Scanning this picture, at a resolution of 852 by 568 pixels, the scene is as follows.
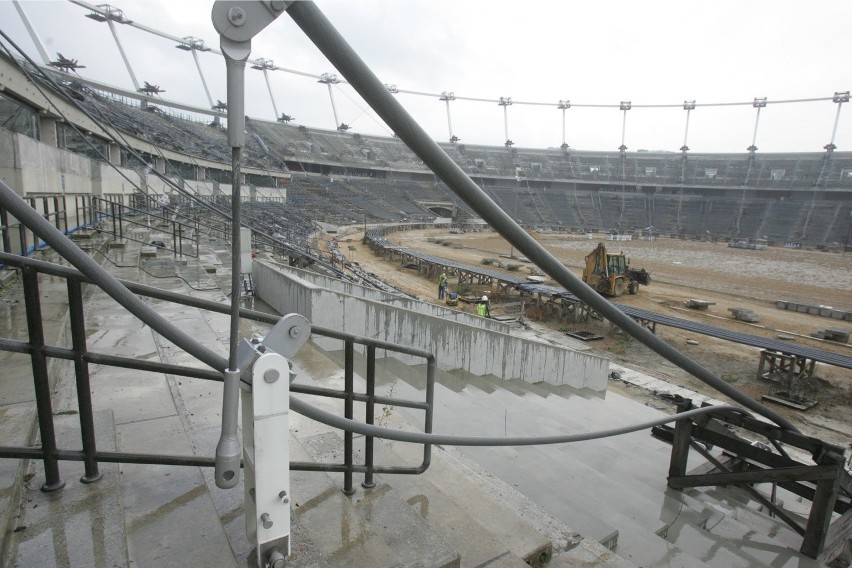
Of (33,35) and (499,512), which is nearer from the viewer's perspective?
(499,512)

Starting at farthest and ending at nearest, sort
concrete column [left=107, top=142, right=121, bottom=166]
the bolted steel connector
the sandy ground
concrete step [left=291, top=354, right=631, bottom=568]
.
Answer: concrete column [left=107, top=142, right=121, bottom=166], the sandy ground, concrete step [left=291, top=354, right=631, bottom=568], the bolted steel connector

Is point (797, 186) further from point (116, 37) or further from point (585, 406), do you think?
point (116, 37)

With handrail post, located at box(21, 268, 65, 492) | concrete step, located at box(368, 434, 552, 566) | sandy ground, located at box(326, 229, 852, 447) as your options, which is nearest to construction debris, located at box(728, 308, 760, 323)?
sandy ground, located at box(326, 229, 852, 447)

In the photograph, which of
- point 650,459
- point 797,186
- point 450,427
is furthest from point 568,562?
point 797,186

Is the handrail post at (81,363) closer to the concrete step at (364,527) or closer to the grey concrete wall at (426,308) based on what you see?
the concrete step at (364,527)

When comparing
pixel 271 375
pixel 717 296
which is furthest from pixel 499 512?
pixel 717 296

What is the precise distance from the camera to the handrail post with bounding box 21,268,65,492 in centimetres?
186

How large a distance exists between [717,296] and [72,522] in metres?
→ 29.6

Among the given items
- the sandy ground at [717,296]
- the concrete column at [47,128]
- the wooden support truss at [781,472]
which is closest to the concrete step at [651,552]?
the wooden support truss at [781,472]

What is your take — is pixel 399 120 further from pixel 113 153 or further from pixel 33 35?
pixel 33 35

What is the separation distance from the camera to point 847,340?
17.6m

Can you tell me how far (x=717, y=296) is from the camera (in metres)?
25.9

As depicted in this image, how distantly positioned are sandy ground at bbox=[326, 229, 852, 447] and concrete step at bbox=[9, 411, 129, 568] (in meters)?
10.7

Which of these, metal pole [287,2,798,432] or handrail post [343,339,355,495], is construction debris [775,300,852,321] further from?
metal pole [287,2,798,432]
